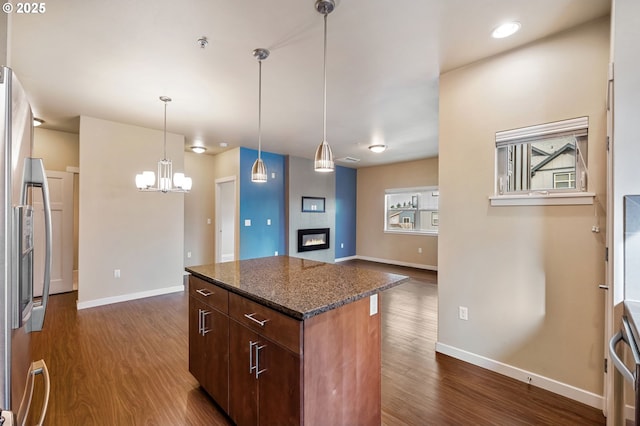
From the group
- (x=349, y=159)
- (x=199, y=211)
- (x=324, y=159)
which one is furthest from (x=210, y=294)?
(x=349, y=159)

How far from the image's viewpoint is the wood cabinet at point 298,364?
133 cm

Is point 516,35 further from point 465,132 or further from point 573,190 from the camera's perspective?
point 573,190

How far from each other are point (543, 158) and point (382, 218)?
566cm

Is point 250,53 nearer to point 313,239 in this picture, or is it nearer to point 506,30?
point 506,30

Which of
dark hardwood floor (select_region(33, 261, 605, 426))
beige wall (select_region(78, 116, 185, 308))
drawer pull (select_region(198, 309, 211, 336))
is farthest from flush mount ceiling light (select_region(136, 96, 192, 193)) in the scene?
drawer pull (select_region(198, 309, 211, 336))

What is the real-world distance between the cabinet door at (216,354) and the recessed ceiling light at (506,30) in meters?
2.76

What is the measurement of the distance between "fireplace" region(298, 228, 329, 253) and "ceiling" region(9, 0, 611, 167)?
3316mm

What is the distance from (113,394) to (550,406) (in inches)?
125

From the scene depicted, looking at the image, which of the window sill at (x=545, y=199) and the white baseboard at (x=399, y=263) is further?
the white baseboard at (x=399, y=263)

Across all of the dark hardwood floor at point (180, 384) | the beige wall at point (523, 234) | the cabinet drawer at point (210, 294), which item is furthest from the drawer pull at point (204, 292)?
the beige wall at point (523, 234)

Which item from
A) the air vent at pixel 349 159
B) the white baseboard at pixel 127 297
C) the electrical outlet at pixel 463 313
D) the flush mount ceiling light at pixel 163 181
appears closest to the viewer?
the electrical outlet at pixel 463 313

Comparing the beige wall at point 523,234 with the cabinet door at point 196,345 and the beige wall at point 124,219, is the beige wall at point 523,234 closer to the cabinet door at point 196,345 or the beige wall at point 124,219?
the cabinet door at point 196,345

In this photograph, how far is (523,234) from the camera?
2285 millimetres

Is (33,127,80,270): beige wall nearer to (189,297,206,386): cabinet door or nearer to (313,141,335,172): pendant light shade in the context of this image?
(189,297,206,386): cabinet door
